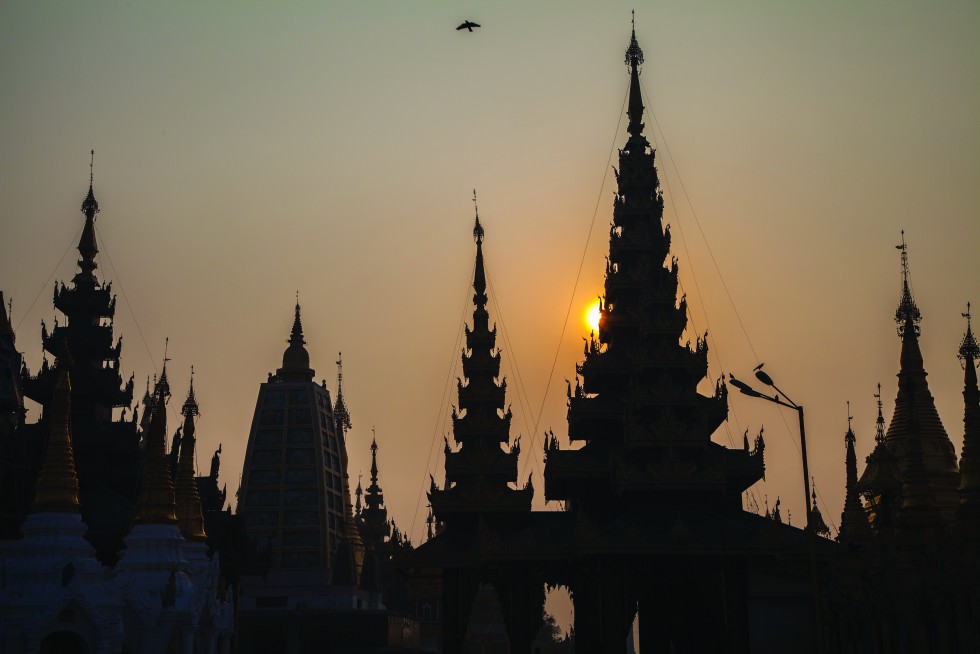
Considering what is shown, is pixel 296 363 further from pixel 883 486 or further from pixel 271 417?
pixel 883 486

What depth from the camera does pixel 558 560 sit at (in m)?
58.9

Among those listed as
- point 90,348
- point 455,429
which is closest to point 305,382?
point 90,348

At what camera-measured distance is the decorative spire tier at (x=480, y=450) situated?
61844 mm

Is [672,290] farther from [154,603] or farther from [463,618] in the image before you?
[154,603]

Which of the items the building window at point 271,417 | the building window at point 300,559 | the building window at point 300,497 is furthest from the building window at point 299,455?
the building window at point 300,559

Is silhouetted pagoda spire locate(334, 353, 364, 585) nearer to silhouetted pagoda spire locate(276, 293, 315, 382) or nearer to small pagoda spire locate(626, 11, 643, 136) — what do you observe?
silhouetted pagoda spire locate(276, 293, 315, 382)

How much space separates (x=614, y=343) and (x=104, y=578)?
74.9 ft

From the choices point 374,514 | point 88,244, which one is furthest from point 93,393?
point 374,514

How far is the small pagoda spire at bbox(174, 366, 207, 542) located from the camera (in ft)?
203

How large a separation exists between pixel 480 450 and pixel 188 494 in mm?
11920

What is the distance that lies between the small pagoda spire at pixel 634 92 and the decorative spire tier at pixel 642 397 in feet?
3.01

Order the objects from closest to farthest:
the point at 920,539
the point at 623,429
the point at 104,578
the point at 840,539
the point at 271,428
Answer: the point at 920,539 → the point at 104,578 → the point at 840,539 → the point at 623,429 → the point at 271,428

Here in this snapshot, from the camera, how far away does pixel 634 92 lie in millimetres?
69125

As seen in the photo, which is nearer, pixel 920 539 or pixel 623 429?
pixel 920 539
